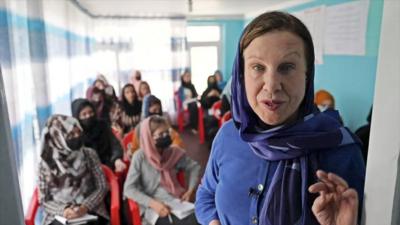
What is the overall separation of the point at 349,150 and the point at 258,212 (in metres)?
0.15

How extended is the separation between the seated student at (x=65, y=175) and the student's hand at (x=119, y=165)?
27 centimetres

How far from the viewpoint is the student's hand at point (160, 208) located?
1.38 meters

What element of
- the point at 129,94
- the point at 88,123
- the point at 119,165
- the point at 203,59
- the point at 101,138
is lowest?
the point at 119,165

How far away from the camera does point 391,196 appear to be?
0.31 metres

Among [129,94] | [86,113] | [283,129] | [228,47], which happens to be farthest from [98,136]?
[283,129]

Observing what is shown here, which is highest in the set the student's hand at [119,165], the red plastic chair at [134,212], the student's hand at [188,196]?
the student's hand at [119,165]

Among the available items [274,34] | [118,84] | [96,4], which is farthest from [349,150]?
[118,84]

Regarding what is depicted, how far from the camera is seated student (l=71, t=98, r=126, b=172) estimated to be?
70.1 inches

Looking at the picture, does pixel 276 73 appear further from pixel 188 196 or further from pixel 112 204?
pixel 112 204

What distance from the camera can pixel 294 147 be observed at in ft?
1.32

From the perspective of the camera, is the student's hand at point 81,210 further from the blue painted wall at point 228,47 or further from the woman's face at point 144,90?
the woman's face at point 144,90

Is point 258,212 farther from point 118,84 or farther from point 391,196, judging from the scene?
point 118,84

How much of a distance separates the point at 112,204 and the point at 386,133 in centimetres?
137

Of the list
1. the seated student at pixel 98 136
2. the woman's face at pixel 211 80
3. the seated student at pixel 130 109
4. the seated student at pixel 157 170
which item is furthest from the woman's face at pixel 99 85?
the woman's face at pixel 211 80
